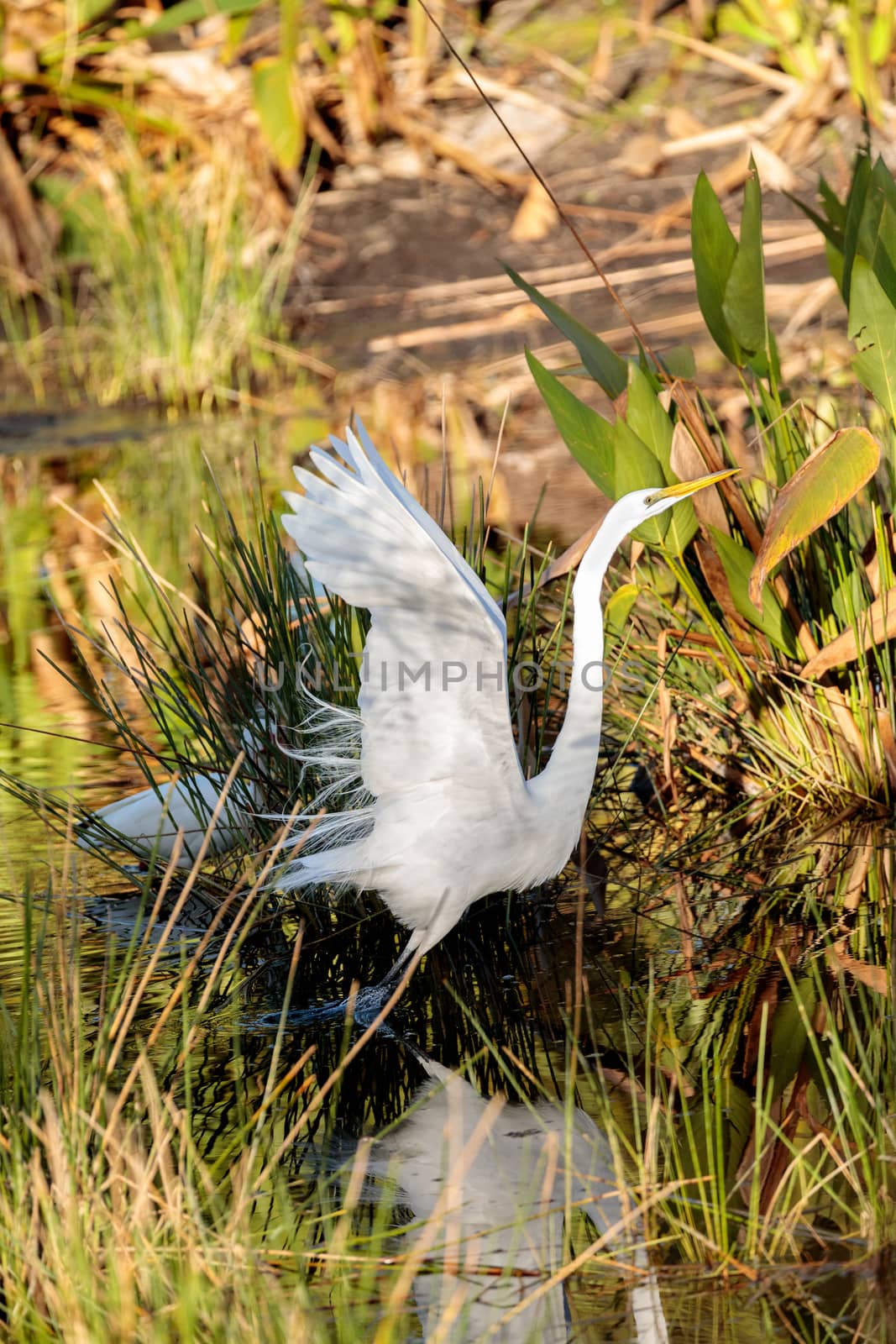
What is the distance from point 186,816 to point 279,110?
7843 mm

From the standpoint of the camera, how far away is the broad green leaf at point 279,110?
32.4ft

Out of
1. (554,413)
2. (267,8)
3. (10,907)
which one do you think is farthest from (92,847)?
(267,8)

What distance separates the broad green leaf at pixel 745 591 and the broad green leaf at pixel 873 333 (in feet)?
1.20

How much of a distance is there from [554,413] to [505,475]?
4.01m

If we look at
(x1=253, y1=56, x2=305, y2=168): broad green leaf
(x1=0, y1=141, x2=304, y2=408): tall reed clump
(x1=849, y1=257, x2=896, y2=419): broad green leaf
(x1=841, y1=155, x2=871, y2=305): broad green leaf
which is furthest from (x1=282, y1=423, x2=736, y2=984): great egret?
(x1=253, y1=56, x2=305, y2=168): broad green leaf

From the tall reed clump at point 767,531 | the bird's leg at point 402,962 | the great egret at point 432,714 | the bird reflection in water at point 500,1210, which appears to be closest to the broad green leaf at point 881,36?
the tall reed clump at point 767,531

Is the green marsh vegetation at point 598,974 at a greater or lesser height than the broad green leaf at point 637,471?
lesser

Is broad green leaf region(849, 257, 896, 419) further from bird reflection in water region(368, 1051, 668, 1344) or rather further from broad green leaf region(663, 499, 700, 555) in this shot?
bird reflection in water region(368, 1051, 668, 1344)

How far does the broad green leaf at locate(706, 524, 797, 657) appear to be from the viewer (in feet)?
9.30

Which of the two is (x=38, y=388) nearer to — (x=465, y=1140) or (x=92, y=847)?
(x=92, y=847)

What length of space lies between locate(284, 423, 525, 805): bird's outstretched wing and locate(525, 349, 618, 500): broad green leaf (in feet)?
2.23

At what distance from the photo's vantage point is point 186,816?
302 centimetres

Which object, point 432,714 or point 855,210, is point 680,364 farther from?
point 432,714

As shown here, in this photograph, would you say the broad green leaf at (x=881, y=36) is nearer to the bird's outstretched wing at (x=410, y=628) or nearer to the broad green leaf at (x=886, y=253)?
the broad green leaf at (x=886, y=253)
